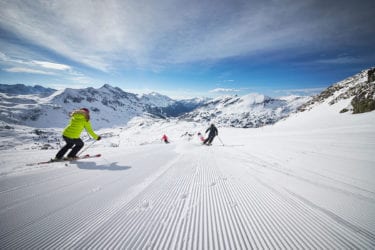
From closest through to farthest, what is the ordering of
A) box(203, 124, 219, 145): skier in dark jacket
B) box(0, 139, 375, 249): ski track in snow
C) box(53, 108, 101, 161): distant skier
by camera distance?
box(0, 139, 375, 249): ski track in snow → box(53, 108, 101, 161): distant skier → box(203, 124, 219, 145): skier in dark jacket

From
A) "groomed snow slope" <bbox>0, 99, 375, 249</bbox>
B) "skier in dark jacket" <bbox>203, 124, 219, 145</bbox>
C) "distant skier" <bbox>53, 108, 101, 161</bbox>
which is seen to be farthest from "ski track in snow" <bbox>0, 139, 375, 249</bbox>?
"skier in dark jacket" <bbox>203, 124, 219, 145</bbox>

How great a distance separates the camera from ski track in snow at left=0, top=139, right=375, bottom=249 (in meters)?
1.86

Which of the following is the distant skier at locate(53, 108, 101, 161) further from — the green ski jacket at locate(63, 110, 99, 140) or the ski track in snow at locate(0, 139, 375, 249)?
the ski track in snow at locate(0, 139, 375, 249)

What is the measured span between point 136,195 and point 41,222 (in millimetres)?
1384

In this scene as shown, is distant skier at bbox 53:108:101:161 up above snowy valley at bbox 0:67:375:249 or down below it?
above

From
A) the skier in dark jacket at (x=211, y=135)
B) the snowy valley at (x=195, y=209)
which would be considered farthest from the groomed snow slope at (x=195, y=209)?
the skier in dark jacket at (x=211, y=135)

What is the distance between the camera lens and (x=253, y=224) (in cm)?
214

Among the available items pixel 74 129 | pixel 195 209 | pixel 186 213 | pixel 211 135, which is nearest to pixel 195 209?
pixel 195 209

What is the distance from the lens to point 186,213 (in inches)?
96.7

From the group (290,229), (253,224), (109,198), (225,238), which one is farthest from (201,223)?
(109,198)

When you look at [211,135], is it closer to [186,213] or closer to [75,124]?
[75,124]

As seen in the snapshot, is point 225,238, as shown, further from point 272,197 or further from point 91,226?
point 91,226

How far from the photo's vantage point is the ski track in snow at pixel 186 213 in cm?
186

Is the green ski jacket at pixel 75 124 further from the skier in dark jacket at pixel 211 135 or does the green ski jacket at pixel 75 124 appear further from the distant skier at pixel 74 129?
the skier in dark jacket at pixel 211 135
